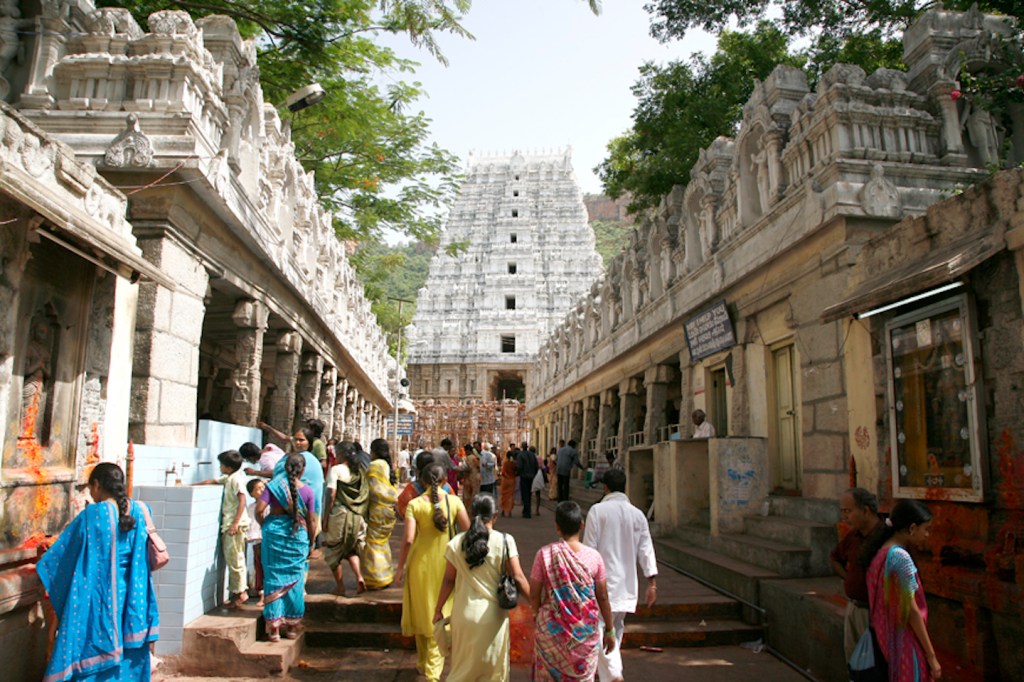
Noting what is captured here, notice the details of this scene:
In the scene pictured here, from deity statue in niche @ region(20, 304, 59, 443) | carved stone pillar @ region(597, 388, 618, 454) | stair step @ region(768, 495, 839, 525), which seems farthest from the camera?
carved stone pillar @ region(597, 388, 618, 454)

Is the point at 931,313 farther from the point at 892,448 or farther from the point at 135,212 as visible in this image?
the point at 135,212

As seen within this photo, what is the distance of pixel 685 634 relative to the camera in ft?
21.0

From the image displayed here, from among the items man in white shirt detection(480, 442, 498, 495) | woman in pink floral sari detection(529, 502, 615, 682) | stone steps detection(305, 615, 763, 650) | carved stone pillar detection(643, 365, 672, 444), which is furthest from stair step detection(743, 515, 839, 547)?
man in white shirt detection(480, 442, 498, 495)

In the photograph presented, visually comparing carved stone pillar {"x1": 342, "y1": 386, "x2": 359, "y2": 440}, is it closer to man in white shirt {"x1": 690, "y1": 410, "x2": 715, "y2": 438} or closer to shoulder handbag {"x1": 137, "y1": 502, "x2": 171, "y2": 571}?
man in white shirt {"x1": 690, "y1": 410, "x2": 715, "y2": 438}

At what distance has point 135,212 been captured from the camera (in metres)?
6.59

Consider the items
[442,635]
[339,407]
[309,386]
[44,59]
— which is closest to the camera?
[442,635]

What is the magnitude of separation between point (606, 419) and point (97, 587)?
15.9m

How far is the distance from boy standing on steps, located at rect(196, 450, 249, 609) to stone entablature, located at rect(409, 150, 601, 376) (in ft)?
140

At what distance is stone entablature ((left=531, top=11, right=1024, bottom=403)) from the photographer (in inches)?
307

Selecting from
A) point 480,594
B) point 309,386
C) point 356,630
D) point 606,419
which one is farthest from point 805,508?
point 606,419

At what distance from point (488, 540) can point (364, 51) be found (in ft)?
45.1

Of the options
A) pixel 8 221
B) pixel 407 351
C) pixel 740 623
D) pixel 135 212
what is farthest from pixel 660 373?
pixel 407 351

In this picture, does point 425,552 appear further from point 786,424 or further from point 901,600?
point 786,424

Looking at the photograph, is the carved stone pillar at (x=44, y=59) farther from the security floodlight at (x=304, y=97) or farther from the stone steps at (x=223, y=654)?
the stone steps at (x=223, y=654)
